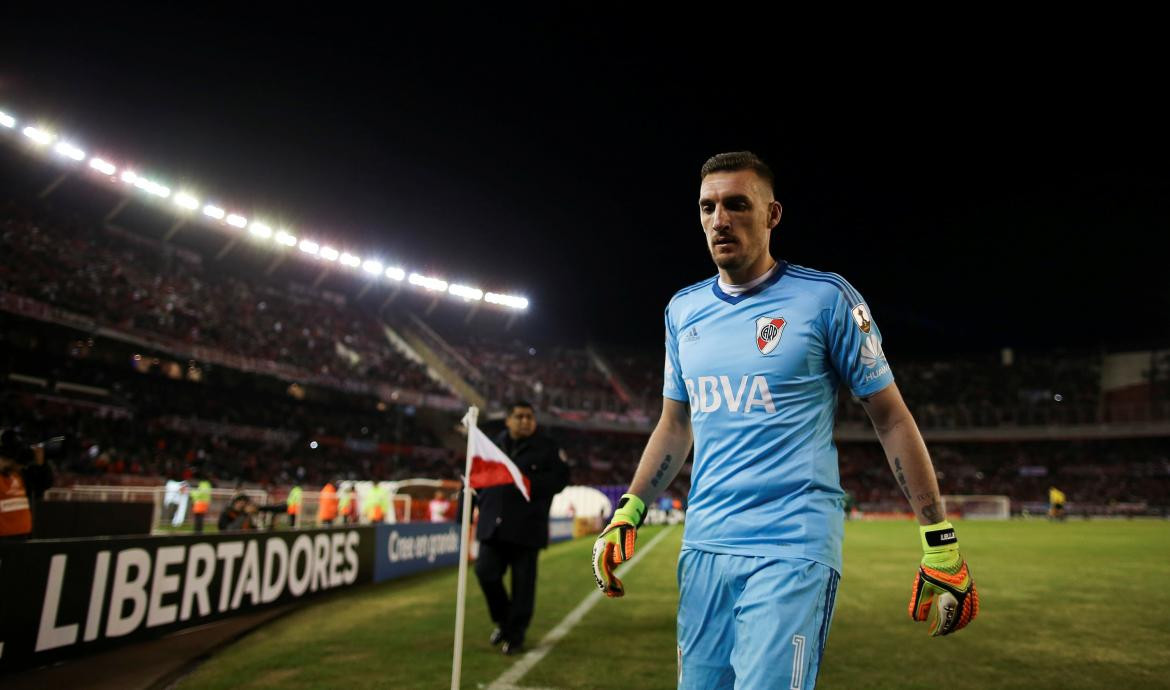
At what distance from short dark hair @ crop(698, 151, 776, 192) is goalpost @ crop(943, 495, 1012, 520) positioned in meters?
46.9

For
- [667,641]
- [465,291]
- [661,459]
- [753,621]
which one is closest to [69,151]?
[465,291]

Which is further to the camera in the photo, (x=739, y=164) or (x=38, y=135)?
(x=38, y=135)

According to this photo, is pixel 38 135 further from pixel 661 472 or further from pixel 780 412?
pixel 780 412

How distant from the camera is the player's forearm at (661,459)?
2.98 m

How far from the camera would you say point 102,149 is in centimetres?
3516

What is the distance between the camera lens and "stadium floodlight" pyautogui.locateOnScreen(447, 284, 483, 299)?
54594mm

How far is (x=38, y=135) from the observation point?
3212cm

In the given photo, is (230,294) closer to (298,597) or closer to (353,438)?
(353,438)

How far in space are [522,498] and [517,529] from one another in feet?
0.95

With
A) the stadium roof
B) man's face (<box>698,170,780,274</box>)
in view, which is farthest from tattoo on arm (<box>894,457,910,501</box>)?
the stadium roof

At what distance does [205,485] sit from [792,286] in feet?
75.4

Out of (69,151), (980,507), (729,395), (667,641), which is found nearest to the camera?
(729,395)

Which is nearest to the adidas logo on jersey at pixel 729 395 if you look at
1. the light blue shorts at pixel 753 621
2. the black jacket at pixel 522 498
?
the light blue shorts at pixel 753 621

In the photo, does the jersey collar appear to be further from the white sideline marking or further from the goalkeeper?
the white sideline marking
